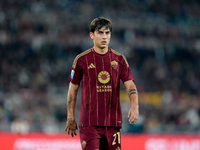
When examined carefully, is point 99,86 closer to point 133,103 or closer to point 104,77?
point 104,77

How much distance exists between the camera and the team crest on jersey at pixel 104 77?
13.1 ft

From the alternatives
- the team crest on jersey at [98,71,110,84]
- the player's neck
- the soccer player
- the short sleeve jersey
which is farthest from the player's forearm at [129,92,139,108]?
the player's neck

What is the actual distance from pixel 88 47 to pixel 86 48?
13 centimetres

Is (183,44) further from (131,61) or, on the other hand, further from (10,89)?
(10,89)

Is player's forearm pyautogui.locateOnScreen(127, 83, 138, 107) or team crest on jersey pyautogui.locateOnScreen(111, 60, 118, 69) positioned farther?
team crest on jersey pyautogui.locateOnScreen(111, 60, 118, 69)

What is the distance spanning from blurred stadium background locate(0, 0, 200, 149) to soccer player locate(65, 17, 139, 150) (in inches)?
272

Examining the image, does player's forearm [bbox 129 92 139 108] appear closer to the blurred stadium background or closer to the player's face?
the player's face

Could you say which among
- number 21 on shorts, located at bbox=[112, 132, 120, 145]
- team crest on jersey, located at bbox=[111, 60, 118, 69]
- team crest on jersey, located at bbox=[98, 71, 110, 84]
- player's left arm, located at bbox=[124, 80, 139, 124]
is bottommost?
number 21 on shorts, located at bbox=[112, 132, 120, 145]

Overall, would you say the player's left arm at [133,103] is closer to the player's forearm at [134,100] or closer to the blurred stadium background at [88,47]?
the player's forearm at [134,100]

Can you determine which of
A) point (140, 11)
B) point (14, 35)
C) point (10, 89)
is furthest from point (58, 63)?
point (140, 11)

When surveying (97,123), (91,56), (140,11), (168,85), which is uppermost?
(140,11)

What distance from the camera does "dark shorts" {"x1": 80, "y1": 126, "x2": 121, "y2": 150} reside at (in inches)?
153

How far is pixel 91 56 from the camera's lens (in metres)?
4.07

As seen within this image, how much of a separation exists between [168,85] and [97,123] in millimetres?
13321
